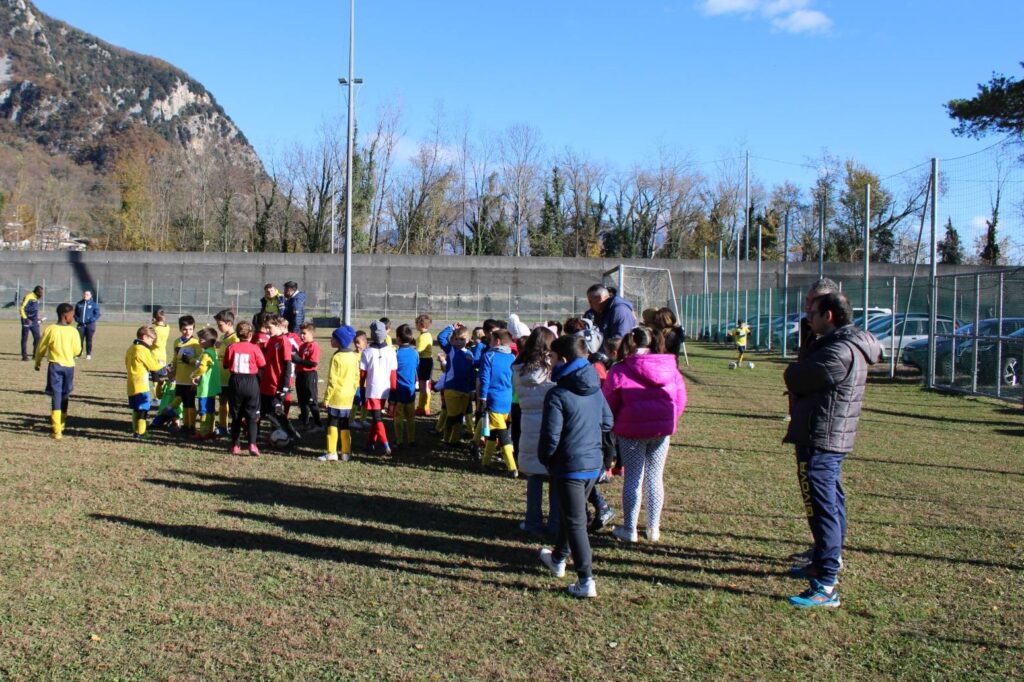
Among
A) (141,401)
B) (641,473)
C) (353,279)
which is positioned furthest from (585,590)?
(353,279)

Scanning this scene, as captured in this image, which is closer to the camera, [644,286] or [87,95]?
[644,286]

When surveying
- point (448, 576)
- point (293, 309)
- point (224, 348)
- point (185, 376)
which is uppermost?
point (293, 309)

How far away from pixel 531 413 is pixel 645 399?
87 cm

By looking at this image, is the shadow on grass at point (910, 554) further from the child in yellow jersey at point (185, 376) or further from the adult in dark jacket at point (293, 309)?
the adult in dark jacket at point (293, 309)

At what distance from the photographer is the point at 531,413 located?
664 cm

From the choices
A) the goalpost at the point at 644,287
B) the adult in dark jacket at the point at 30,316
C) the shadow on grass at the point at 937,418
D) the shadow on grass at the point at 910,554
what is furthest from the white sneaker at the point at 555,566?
the goalpost at the point at 644,287

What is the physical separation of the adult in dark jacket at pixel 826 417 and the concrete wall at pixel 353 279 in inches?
1826

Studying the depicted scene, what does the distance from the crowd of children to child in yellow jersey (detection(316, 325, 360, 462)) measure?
2 cm

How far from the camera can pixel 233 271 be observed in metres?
55.6

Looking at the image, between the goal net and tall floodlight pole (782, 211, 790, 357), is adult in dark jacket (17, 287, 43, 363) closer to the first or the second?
the goal net

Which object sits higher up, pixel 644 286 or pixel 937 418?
pixel 644 286

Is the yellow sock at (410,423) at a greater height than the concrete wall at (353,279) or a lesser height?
lesser

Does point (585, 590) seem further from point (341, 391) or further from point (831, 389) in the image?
point (341, 391)

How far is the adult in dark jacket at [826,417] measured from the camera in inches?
211
